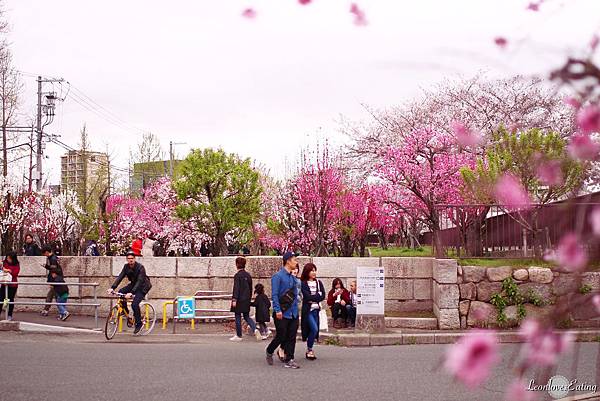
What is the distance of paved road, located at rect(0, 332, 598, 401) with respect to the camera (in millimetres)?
8266

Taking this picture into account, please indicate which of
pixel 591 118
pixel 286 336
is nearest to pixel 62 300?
pixel 286 336

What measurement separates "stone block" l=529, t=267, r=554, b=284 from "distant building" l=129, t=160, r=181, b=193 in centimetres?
3734

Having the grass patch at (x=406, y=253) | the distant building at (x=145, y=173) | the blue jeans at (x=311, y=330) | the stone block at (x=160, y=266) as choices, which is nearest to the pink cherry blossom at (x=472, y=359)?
the blue jeans at (x=311, y=330)

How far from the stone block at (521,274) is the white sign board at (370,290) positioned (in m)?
2.96

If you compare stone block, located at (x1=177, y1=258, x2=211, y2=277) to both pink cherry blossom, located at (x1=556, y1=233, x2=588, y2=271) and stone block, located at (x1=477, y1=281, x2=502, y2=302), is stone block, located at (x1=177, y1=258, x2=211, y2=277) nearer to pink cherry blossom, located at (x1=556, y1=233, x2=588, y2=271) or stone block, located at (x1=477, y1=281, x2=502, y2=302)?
stone block, located at (x1=477, y1=281, x2=502, y2=302)

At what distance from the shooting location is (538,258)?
14414 mm

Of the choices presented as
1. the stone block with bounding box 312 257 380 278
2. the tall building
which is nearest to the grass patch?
the stone block with bounding box 312 257 380 278

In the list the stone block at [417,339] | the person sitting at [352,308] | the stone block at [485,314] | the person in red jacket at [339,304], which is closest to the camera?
the stone block at [417,339]

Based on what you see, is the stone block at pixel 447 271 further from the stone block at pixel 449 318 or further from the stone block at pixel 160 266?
the stone block at pixel 160 266

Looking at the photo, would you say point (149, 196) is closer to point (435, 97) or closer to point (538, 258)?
point (435, 97)

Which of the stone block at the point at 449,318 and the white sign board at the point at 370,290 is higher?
the white sign board at the point at 370,290

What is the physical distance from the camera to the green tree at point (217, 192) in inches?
881

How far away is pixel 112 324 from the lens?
1416cm

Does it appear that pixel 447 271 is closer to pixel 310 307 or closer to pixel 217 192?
pixel 310 307
